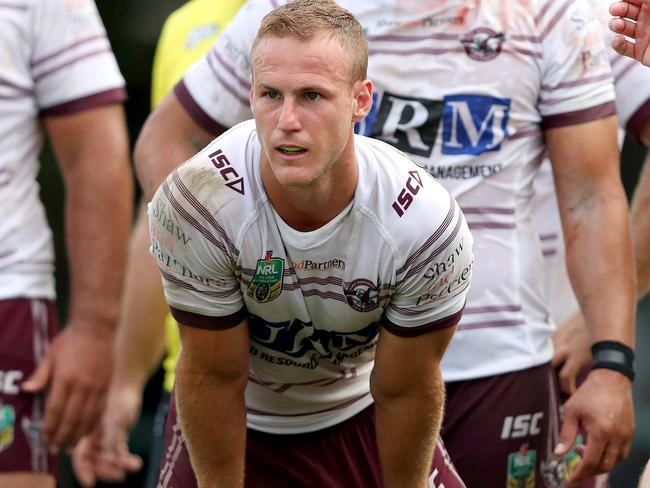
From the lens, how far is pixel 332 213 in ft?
13.0

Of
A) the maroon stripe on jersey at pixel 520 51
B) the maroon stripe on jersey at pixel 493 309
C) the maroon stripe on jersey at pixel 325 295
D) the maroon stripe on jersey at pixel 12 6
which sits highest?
the maroon stripe on jersey at pixel 520 51

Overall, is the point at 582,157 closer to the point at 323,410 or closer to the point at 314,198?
the point at 323,410

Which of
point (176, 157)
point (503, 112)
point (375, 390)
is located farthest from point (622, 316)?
point (176, 157)

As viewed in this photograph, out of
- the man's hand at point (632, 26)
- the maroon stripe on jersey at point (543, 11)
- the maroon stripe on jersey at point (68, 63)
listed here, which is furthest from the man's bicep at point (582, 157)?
the maroon stripe on jersey at point (68, 63)

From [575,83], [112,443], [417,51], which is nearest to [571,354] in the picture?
[575,83]

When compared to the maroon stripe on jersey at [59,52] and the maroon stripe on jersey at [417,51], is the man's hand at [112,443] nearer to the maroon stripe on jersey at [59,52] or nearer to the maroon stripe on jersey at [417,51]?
the maroon stripe on jersey at [59,52]

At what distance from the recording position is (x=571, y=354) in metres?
5.25

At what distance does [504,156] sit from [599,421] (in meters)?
0.86

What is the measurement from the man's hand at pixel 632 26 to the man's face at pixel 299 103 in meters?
0.76

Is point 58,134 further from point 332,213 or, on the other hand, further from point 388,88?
point 332,213

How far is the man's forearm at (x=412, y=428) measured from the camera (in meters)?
4.16

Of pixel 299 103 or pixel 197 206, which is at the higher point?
pixel 299 103

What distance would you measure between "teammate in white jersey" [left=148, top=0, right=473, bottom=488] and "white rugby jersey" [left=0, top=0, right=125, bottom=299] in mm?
1111

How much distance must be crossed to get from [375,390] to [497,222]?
0.93 m
